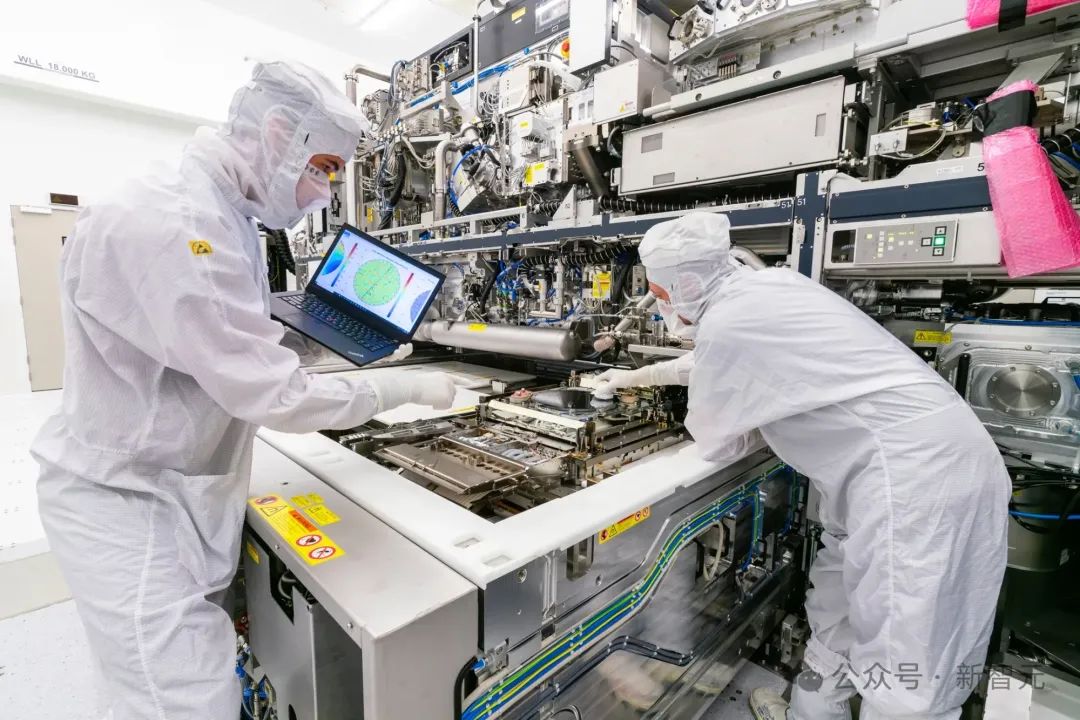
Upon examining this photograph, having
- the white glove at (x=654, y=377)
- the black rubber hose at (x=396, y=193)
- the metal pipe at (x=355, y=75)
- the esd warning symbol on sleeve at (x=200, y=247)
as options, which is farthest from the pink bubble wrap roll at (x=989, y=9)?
the metal pipe at (x=355, y=75)

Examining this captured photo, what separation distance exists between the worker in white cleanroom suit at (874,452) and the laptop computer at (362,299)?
73 cm

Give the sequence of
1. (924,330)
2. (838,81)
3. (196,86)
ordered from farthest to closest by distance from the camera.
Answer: (196,86) → (924,330) → (838,81)

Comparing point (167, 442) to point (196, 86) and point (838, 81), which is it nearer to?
point (838, 81)

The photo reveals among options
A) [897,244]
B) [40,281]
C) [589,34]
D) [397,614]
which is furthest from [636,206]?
[40,281]

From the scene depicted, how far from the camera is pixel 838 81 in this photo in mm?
1493

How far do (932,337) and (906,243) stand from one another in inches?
18.8

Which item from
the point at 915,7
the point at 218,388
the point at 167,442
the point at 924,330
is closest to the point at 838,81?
the point at 915,7

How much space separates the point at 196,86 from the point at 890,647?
723 centimetres

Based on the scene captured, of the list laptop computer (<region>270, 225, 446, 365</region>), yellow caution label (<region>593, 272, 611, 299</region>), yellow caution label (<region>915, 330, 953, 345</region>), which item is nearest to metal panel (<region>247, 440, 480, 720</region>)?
laptop computer (<region>270, 225, 446, 365</region>)

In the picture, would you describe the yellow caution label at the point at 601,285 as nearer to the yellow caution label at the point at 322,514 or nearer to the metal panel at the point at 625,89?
the metal panel at the point at 625,89

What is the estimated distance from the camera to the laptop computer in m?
1.44

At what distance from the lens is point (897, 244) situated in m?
1.35

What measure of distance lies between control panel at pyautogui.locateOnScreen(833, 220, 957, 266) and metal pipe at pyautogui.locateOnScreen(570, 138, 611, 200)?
3.27 feet

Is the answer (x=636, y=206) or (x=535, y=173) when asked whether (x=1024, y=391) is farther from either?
(x=535, y=173)
